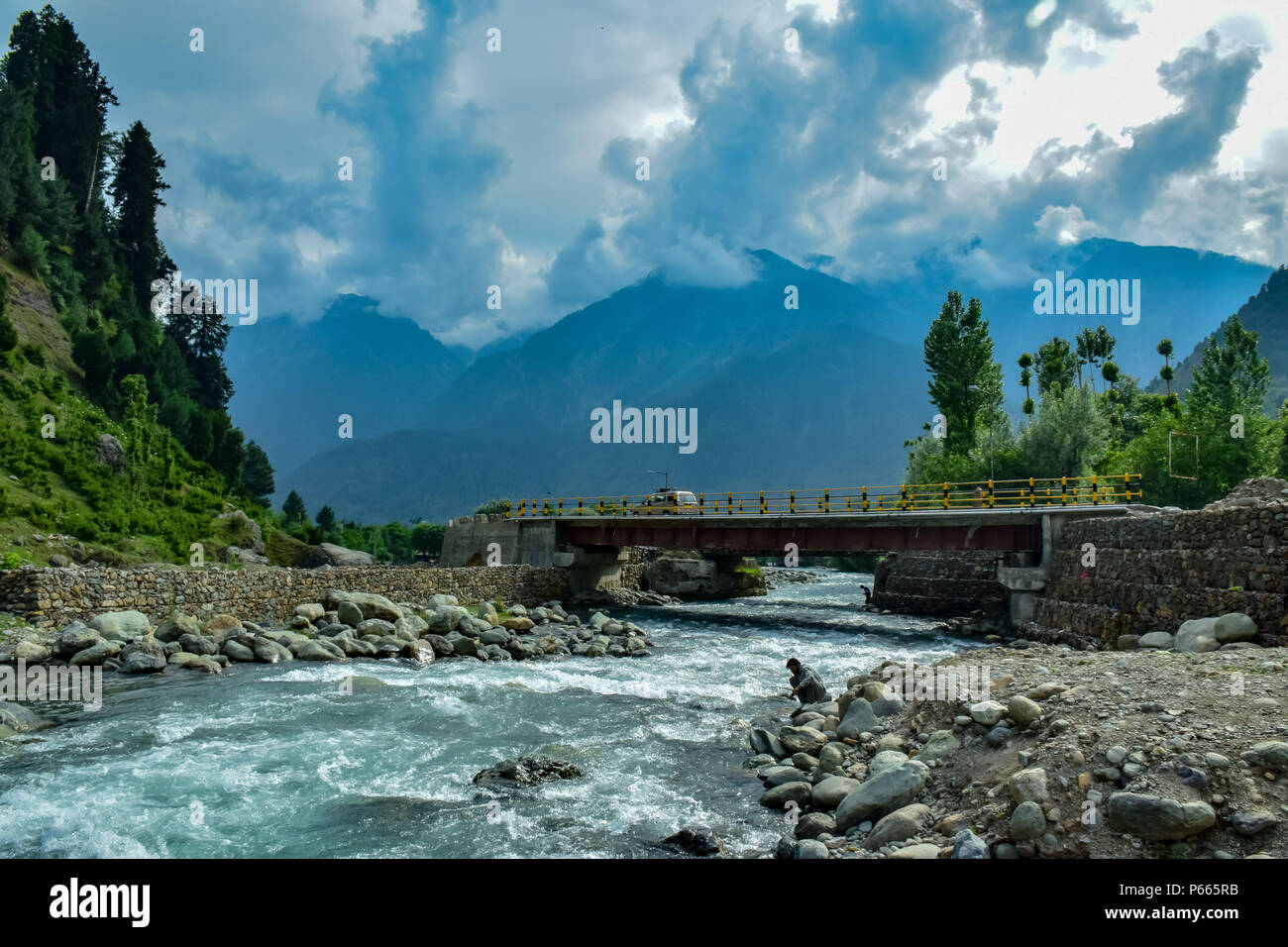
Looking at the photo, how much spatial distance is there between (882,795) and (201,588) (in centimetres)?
2759

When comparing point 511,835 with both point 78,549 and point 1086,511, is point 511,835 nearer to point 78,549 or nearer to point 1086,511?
point 1086,511

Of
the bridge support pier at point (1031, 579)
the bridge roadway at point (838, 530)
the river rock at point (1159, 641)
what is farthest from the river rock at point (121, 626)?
the bridge support pier at point (1031, 579)

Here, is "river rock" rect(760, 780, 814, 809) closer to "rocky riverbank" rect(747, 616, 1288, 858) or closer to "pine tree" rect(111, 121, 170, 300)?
"rocky riverbank" rect(747, 616, 1288, 858)

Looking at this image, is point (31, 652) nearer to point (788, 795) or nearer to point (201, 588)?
point (201, 588)

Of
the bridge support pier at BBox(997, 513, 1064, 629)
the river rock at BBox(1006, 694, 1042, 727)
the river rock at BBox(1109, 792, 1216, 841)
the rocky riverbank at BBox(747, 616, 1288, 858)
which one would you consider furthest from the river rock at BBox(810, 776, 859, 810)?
the bridge support pier at BBox(997, 513, 1064, 629)

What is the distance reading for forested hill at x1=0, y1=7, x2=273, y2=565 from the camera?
1721 inches

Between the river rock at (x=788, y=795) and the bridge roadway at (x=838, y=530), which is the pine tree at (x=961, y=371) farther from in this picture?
the river rock at (x=788, y=795)

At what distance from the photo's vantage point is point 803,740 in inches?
603

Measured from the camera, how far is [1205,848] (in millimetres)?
8352

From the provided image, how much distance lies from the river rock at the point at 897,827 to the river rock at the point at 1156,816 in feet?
7.84

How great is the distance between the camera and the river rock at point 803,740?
49.6 ft

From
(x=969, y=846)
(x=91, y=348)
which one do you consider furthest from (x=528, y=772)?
(x=91, y=348)

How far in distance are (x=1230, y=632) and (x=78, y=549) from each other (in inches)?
1801
